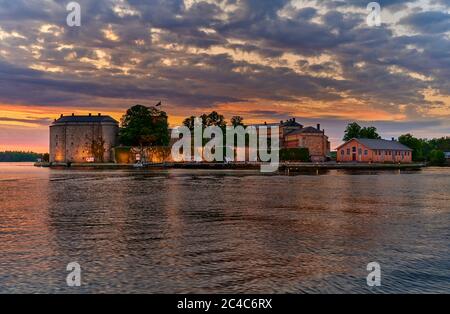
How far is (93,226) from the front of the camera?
20.2 metres

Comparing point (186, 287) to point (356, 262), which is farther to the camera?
point (356, 262)

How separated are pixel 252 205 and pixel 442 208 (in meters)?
12.2

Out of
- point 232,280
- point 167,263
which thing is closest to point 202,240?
point 167,263

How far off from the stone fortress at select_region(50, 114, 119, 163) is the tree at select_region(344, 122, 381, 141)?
76.4m

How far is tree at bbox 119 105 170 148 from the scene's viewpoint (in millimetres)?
123125

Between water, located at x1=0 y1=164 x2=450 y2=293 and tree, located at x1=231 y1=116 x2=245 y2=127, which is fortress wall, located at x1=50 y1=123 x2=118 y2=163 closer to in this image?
tree, located at x1=231 y1=116 x2=245 y2=127

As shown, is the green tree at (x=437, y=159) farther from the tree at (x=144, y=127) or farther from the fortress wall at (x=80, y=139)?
the fortress wall at (x=80, y=139)

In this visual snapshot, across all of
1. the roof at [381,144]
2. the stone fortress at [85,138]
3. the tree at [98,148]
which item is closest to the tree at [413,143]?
the roof at [381,144]

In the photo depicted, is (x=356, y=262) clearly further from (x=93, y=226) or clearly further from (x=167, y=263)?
(x=93, y=226)

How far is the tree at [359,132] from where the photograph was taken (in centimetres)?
14362

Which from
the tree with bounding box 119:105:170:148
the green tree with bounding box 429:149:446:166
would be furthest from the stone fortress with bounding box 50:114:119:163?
the green tree with bounding box 429:149:446:166

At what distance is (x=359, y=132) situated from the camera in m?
146

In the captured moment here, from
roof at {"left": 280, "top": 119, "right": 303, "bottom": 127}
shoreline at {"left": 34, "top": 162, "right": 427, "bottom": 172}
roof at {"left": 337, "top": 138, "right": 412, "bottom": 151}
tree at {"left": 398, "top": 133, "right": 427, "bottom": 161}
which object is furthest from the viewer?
roof at {"left": 280, "top": 119, "right": 303, "bottom": 127}
